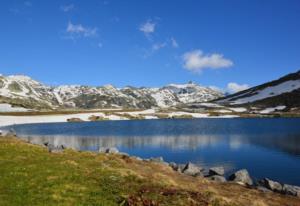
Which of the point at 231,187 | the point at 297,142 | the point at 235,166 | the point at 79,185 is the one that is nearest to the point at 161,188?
the point at 79,185

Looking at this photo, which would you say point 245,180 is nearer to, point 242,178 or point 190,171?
point 242,178

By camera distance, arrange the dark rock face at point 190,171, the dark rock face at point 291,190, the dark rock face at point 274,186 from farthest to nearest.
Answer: the dark rock face at point 190,171
the dark rock face at point 274,186
the dark rock face at point 291,190

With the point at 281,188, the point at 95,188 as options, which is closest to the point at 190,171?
the point at 281,188

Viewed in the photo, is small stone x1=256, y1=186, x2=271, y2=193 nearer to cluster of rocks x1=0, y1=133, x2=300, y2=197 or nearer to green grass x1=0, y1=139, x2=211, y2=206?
cluster of rocks x1=0, y1=133, x2=300, y2=197

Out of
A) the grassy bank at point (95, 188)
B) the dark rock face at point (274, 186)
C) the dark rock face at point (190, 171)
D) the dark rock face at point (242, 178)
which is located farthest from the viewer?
the dark rock face at point (190, 171)

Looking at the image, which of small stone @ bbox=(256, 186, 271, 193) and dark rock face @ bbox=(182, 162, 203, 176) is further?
dark rock face @ bbox=(182, 162, 203, 176)

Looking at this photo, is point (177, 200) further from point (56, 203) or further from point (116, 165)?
point (116, 165)

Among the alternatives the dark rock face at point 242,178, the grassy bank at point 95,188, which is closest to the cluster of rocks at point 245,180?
the dark rock face at point 242,178

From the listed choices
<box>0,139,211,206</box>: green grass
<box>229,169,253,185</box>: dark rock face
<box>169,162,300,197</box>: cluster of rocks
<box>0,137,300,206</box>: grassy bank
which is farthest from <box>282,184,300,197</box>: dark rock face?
<box>0,139,211,206</box>: green grass

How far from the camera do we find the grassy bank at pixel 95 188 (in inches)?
975

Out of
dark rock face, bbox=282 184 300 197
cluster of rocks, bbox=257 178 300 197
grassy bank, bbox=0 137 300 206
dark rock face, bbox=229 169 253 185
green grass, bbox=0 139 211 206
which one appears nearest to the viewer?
green grass, bbox=0 139 211 206

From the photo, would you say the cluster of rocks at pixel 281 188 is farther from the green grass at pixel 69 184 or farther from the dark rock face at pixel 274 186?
the green grass at pixel 69 184

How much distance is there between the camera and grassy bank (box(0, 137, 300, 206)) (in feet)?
81.3

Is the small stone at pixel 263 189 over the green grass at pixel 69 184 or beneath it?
beneath
